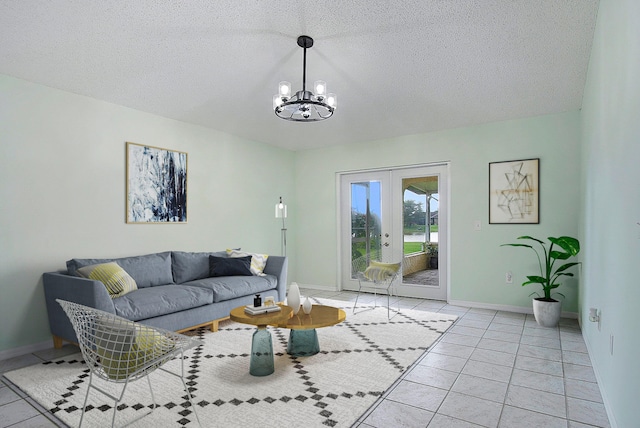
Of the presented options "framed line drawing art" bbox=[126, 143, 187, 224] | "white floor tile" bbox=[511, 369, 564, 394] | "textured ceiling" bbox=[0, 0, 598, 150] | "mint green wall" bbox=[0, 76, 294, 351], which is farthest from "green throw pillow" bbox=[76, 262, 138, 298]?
"white floor tile" bbox=[511, 369, 564, 394]

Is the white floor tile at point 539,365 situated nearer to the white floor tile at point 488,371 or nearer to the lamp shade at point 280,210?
the white floor tile at point 488,371

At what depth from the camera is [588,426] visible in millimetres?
2164

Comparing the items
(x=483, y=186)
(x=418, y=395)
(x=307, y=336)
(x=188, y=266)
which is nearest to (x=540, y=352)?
(x=418, y=395)

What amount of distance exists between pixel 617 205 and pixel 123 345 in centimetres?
278

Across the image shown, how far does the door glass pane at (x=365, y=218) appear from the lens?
6184 mm

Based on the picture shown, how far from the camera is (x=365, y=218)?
20.7 feet

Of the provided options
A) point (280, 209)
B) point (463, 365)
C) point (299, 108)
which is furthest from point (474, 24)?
point (280, 209)

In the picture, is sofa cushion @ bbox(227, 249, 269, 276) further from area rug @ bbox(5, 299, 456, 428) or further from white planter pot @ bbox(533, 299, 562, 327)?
white planter pot @ bbox(533, 299, 562, 327)

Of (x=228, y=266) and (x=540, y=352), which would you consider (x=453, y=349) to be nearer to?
(x=540, y=352)

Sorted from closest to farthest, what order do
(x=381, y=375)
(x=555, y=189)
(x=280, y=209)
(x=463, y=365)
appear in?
(x=381, y=375) → (x=463, y=365) → (x=555, y=189) → (x=280, y=209)

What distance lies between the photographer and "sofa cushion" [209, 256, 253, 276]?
461cm

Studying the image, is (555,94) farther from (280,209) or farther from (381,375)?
(280,209)

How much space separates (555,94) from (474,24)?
193 cm

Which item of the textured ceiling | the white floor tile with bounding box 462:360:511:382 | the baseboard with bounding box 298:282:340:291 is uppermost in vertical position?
the textured ceiling
